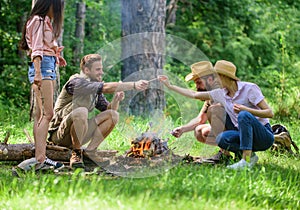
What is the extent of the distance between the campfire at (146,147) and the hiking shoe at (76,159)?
52 centimetres

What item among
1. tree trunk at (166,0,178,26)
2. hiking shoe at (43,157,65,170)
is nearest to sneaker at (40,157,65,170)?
hiking shoe at (43,157,65,170)

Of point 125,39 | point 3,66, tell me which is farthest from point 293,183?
point 3,66

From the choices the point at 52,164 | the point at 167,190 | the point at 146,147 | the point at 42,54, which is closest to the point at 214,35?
the point at 146,147

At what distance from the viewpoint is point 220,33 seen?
55.5ft

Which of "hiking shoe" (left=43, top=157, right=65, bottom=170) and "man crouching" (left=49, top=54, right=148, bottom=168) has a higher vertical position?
"man crouching" (left=49, top=54, right=148, bottom=168)

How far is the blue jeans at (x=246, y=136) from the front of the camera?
18.5ft

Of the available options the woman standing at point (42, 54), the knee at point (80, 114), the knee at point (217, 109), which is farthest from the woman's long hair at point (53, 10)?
the knee at point (217, 109)

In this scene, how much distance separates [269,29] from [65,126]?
13.0m

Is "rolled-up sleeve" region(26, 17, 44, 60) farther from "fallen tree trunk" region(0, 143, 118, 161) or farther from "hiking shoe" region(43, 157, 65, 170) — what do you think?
"fallen tree trunk" region(0, 143, 118, 161)

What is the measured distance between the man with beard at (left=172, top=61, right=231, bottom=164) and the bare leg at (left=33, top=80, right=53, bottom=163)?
140 cm

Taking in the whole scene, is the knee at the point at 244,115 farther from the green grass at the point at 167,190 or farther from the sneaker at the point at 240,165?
the green grass at the point at 167,190

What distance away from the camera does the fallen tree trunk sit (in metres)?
6.13

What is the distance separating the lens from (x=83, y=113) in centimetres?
593

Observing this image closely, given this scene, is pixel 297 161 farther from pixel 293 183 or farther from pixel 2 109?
pixel 2 109
